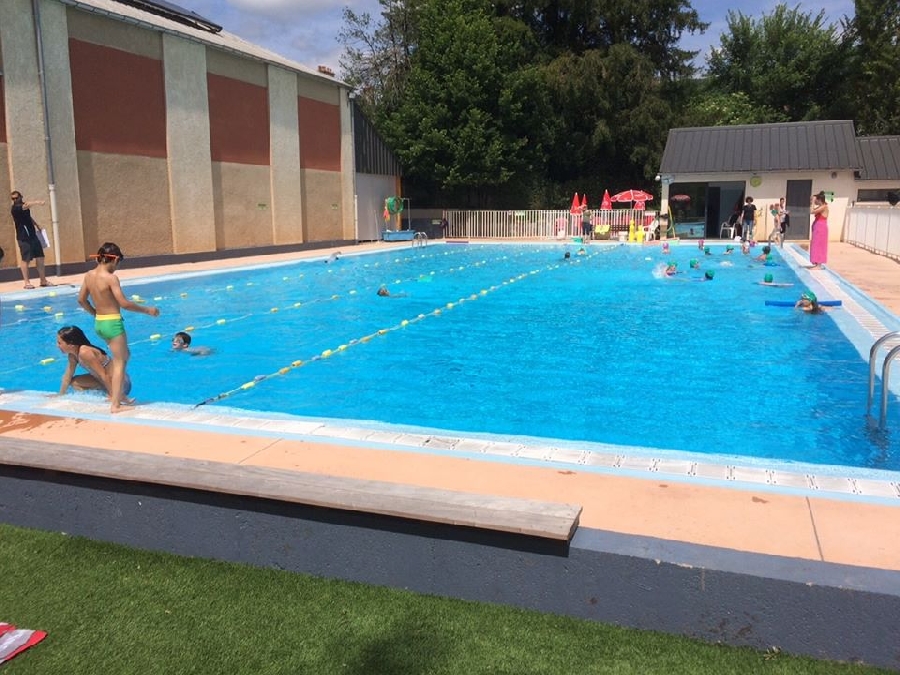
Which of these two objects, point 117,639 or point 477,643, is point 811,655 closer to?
point 477,643

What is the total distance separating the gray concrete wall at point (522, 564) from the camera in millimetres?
2703

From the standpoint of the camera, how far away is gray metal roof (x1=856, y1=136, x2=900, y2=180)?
28734 millimetres

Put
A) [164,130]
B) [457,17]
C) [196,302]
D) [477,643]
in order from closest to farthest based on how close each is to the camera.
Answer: [477,643] → [196,302] → [164,130] → [457,17]

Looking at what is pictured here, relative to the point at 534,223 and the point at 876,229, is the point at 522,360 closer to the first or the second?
the point at 876,229

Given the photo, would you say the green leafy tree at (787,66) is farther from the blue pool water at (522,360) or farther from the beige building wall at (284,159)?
the blue pool water at (522,360)

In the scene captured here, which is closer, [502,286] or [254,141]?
[502,286]

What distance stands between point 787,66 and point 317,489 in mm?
44938

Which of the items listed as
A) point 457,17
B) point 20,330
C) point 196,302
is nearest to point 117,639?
point 20,330

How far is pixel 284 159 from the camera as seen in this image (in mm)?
25328

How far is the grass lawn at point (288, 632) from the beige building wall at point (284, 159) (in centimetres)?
2261

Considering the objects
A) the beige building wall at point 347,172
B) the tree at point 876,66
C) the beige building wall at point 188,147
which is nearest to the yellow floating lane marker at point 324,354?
the beige building wall at point 188,147

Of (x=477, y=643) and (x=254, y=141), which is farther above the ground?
(x=254, y=141)

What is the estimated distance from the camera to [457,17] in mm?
32531

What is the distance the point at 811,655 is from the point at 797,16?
1868 inches
